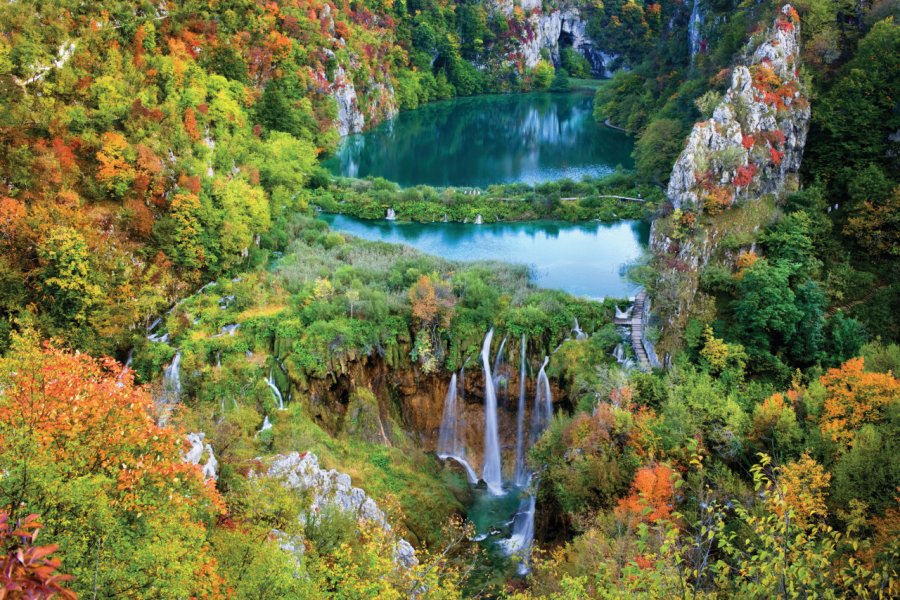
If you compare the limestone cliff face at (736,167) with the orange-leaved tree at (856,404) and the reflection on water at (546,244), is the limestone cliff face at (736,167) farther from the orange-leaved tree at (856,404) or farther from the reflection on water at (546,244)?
the orange-leaved tree at (856,404)

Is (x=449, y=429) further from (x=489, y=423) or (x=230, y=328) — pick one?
(x=230, y=328)

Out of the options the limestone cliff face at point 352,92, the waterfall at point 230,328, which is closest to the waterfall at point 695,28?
the limestone cliff face at point 352,92

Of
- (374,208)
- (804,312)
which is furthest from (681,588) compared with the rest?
(374,208)

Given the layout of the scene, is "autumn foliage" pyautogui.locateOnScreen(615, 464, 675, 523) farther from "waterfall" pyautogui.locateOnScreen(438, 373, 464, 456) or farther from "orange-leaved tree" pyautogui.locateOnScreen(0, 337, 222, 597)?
"orange-leaved tree" pyautogui.locateOnScreen(0, 337, 222, 597)

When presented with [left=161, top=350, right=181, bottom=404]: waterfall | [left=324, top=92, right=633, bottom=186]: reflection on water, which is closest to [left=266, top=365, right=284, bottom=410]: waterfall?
[left=161, top=350, right=181, bottom=404]: waterfall

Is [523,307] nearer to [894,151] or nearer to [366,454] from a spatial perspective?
[366,454]

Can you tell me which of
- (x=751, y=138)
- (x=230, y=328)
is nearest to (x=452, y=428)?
(x=230, y=328)
